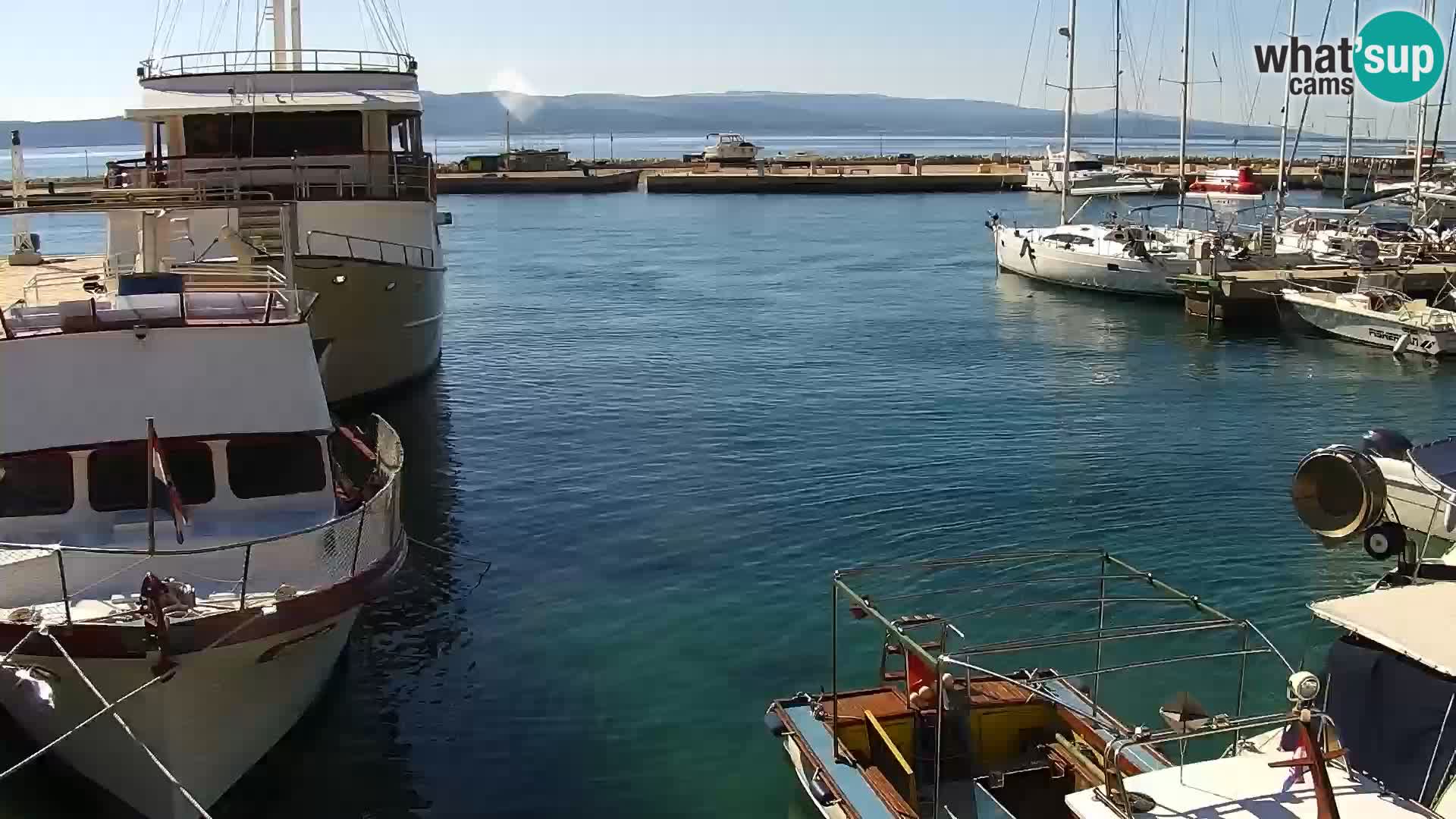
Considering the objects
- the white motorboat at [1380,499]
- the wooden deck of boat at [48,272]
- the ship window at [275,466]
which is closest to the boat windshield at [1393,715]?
the white motorboat at [1380,499]

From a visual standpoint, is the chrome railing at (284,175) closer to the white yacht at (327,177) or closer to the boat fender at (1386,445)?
the white yacht at (327,177)

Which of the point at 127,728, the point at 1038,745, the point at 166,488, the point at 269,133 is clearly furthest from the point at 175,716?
the point at 269,133

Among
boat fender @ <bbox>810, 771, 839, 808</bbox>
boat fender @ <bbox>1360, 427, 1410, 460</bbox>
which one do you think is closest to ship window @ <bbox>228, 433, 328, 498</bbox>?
boat fender @ <bbox>810, 771, 839, 808</bbox>

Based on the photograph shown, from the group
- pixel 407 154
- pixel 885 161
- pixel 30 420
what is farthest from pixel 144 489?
pixel 885 161

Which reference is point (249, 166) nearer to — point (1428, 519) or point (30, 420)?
point (30, 420)

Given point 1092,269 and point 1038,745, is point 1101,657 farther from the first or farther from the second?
point 1092,269

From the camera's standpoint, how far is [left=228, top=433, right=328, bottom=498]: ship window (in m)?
15.4

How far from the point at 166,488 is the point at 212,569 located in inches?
54.8

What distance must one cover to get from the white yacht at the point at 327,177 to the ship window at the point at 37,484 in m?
13.1

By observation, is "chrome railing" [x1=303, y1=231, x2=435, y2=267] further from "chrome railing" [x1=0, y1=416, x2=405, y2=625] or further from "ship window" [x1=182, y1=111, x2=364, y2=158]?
"chrome railing" [x1=0, y1=416, x2=405, y2=625]

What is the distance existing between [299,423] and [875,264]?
1934 inches

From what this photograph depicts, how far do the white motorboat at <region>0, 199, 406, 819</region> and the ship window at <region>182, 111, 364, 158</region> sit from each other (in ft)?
43.7

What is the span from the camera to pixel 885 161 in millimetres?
133125

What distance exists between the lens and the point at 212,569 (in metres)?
13.6
